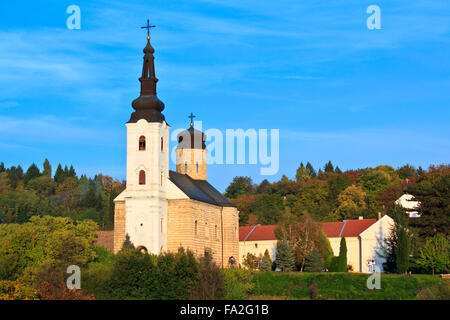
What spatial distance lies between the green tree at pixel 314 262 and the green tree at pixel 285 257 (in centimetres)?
134

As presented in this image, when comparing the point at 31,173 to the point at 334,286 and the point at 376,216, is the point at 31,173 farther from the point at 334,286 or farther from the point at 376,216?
the point at 334,286

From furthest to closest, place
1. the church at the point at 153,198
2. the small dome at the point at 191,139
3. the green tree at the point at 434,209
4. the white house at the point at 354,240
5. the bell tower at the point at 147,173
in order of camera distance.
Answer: the small dome at the point at 191,139 → the white house at the point at 354,240 → the green tree at the point at 434,209 → the church at the point at 153,198 → the bell tower at the point at 147,173

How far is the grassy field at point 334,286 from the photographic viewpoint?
48781 mm

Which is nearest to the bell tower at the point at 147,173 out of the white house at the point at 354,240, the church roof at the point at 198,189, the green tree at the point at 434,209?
the church roof at the point at 198,189

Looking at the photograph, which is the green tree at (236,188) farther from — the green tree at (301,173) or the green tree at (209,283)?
the green tree at (209,283)

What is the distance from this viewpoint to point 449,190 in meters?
58.9

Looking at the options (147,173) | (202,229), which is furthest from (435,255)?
(147,173)

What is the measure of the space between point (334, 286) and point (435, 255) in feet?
29.7

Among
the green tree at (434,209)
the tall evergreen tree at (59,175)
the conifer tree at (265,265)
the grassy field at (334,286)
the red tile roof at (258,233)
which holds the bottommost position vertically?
the grassy field at (334,286)

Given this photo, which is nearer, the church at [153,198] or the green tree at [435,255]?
the church at [153,198]

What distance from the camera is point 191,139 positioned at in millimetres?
66062

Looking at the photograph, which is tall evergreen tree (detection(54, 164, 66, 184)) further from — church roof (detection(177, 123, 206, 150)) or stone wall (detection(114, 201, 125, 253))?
stone wall (detection(114, 201, 125, 253))
